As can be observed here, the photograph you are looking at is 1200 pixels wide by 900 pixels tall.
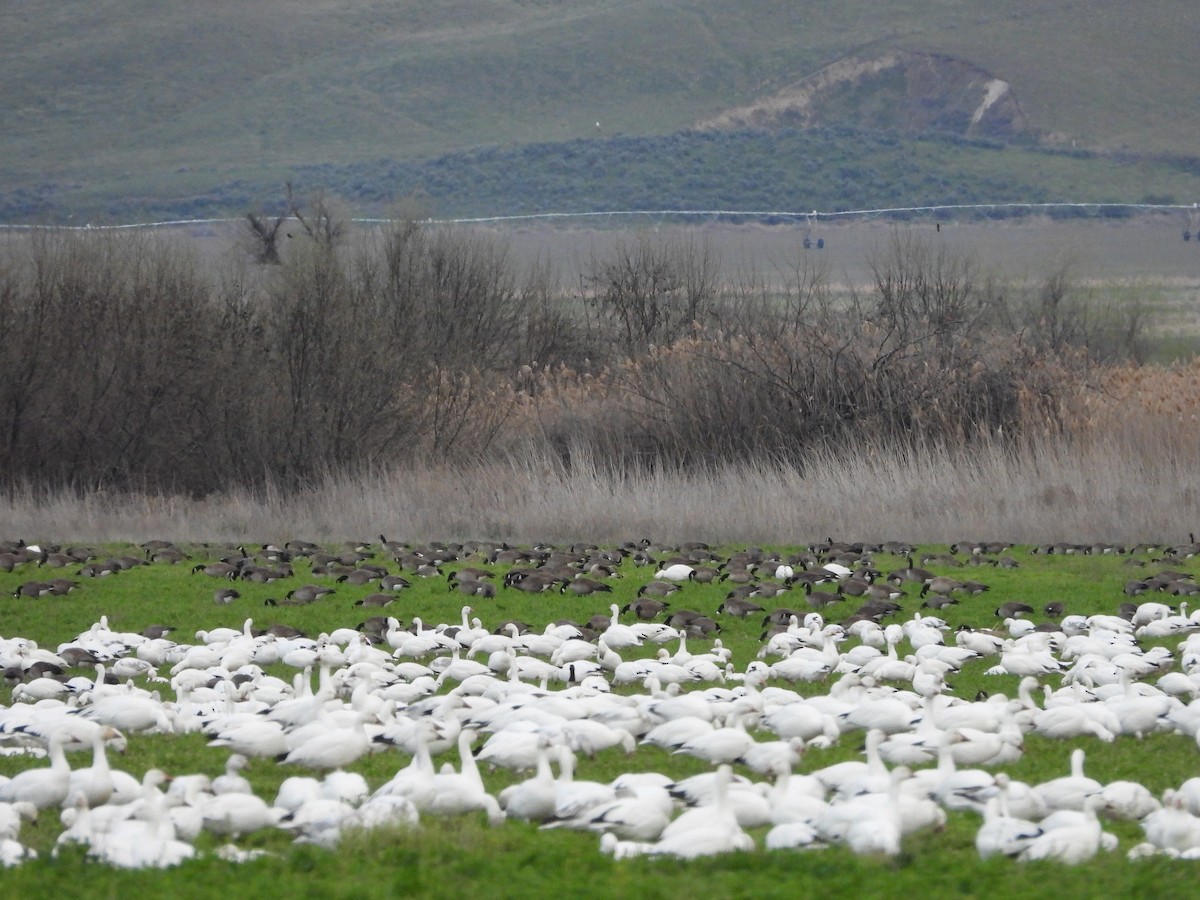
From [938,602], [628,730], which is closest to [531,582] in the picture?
[938,602]

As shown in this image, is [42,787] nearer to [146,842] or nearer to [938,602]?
[146,842]

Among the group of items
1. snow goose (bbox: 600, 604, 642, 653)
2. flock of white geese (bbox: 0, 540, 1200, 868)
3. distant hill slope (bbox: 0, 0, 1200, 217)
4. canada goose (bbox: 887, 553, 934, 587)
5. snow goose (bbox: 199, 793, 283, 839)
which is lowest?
canada goose (bbox: 887, 553, 934, 587)

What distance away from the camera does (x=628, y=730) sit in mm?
10219

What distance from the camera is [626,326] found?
1585 inches

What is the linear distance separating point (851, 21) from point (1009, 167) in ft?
132

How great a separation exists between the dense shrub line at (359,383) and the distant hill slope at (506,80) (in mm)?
69576

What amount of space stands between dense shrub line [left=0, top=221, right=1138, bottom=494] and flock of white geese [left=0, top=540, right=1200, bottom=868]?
1273 centimetres

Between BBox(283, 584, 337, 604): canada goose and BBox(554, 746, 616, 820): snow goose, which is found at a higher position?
BBox(554, 746, 616, 820): snow goose

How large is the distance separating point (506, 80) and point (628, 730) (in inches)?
4805

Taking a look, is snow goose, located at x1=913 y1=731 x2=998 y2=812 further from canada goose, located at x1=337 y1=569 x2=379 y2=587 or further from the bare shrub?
the bare shrub

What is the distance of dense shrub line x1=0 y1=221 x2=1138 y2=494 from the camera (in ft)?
92.2

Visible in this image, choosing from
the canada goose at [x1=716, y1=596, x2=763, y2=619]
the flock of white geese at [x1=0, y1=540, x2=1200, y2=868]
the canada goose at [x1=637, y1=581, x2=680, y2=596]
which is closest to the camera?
the flock of white geese at [x1=0, y1=540, x2=1200, y2=868]

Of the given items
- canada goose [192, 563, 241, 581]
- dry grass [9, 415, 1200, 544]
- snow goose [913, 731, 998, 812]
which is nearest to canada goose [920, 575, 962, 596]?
dry grass [9, 415, 1200, 544]

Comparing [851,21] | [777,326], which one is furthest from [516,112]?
[777,326]
